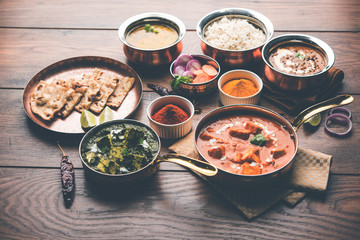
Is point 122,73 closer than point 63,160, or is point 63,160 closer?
point 63,160

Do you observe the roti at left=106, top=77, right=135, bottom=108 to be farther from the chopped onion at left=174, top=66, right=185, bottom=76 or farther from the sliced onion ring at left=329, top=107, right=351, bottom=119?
the sliced onion ring at left=329, top=107, right=351, bottom=119

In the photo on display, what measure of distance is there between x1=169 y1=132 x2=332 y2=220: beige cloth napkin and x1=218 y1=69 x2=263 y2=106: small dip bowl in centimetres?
46

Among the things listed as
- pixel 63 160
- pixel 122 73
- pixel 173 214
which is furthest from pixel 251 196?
pixel 122 73

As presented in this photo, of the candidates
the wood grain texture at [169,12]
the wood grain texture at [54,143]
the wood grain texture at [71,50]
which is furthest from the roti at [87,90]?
the wood grain texture at [169,12]

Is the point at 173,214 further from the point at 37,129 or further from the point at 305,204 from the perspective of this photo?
the point at 37,129

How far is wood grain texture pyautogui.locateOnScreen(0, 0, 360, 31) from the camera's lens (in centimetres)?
288

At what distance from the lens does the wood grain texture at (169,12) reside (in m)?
2.88

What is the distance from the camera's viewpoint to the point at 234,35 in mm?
2479

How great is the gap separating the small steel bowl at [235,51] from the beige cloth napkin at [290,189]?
0.78m

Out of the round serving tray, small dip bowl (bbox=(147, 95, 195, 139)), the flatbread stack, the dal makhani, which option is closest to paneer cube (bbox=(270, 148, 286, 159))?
small dip bowl (bbox=(147, 95, 195, 139))

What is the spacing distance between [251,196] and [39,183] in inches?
43.9

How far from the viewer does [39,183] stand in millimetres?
1925

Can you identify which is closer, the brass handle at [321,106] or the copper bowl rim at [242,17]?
the brass handle at [321,106]

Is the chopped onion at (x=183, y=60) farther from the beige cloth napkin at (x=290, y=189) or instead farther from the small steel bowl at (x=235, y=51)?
the beige cloth napkin at (x=290, y=189)
